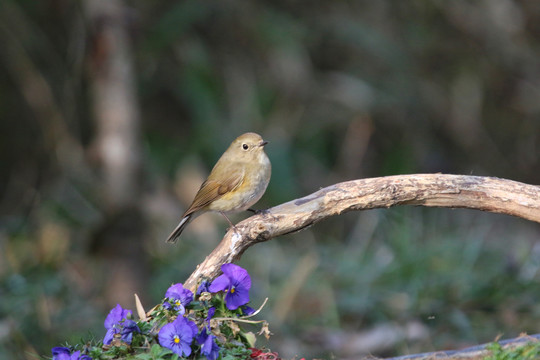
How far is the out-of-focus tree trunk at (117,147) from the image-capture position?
18.3ft

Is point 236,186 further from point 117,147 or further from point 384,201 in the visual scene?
point 117,147

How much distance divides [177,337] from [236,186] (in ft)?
5.38

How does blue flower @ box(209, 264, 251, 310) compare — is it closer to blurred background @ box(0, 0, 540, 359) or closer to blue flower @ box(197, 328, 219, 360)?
blue flower @ box(197, 328, 219, 360)

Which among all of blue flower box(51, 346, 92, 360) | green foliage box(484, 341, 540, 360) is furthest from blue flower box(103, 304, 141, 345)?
green foliage box(484, 341, 540, 360)

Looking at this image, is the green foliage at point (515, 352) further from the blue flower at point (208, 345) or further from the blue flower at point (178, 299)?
the blue flower at point (178, 299)

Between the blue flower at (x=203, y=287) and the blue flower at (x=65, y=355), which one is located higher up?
the blue flower at (x=203, y=287)

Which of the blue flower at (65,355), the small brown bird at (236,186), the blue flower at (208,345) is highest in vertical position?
the small brown bird at (236,186)

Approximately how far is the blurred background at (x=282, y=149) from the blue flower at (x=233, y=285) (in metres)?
2.02

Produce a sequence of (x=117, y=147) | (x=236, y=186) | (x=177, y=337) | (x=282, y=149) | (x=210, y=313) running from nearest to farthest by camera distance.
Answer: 1. (x=177, y=337)
2. (x=210, y=313)
3. (x=236, y=186)
4. (x=117, y=147)
5. (x=282, y=149)

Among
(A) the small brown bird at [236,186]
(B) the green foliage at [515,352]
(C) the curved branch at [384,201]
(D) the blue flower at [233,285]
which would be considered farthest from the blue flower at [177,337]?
(A) the small brown bird at [236,186]

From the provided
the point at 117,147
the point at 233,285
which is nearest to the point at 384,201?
the point at 233,285

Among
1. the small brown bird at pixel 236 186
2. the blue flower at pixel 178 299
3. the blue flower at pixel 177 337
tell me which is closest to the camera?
the blue flower at pixel 177 337

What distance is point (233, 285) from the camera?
251cm

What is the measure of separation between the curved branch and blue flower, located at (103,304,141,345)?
0.34 meters
